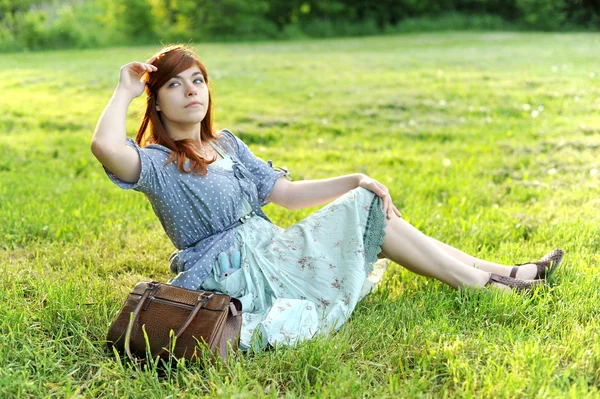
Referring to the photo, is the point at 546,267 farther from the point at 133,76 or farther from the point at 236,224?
the point at 133,76

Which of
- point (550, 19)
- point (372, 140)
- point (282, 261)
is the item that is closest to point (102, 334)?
point (282, 261)

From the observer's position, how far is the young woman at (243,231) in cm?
309

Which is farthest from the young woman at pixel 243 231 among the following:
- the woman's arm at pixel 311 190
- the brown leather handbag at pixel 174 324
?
the brown leather handbag at pixel 174 324

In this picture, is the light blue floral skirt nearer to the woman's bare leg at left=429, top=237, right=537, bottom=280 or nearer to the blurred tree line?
the woman's bare leg at left=429, top=237, right=537, bottom=280

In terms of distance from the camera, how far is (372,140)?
770 cm

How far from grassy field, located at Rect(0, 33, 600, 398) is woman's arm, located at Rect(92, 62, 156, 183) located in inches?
28.3

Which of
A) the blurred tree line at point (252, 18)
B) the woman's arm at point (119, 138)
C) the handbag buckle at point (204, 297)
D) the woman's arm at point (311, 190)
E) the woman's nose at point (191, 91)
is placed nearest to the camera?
the handbag buckle at point (204, 297)

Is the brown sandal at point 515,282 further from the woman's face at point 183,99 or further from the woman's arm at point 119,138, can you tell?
the woman's arm at point 119,138

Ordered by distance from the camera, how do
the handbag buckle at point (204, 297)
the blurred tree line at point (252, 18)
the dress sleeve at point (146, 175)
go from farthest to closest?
the blurred tree line at point (252, 18) → the dress sleeve at point (146, 175) → the handbag buckle at point (204, 297)

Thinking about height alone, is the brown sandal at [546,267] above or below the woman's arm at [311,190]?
below

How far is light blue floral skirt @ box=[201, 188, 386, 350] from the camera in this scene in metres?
3.10

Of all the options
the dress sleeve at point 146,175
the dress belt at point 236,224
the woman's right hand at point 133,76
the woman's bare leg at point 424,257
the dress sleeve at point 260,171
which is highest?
the woman's right hand at point 133,76

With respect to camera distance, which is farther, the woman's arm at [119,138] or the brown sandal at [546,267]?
the brown sandal at [546,267]

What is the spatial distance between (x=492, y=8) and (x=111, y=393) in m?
29.7
